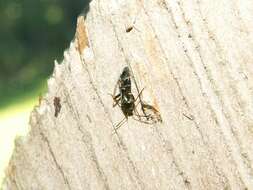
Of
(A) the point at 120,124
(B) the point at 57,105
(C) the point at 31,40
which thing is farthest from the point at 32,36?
(A) the point at 120,124

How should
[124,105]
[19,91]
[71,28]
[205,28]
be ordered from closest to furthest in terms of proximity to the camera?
1. [205,28]
2. [124,105]
3. [19,91]
4. [71,28]

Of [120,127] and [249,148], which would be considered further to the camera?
[120,127]

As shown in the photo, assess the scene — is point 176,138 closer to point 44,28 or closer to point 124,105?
point 124,105

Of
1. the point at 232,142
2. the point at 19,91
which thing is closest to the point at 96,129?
the point at 232,142

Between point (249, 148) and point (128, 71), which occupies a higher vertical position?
point (128, 71)

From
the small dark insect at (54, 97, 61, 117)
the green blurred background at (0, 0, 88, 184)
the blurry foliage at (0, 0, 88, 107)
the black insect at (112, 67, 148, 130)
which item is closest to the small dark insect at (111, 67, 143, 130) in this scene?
the black insect at (112, 67, 148, 130)

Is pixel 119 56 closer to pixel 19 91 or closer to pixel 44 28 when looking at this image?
pixel 19 91

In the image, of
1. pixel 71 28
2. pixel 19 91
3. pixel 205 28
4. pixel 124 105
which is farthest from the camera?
pixel 71 28

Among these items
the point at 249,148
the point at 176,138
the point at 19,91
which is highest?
the point at 19,91
